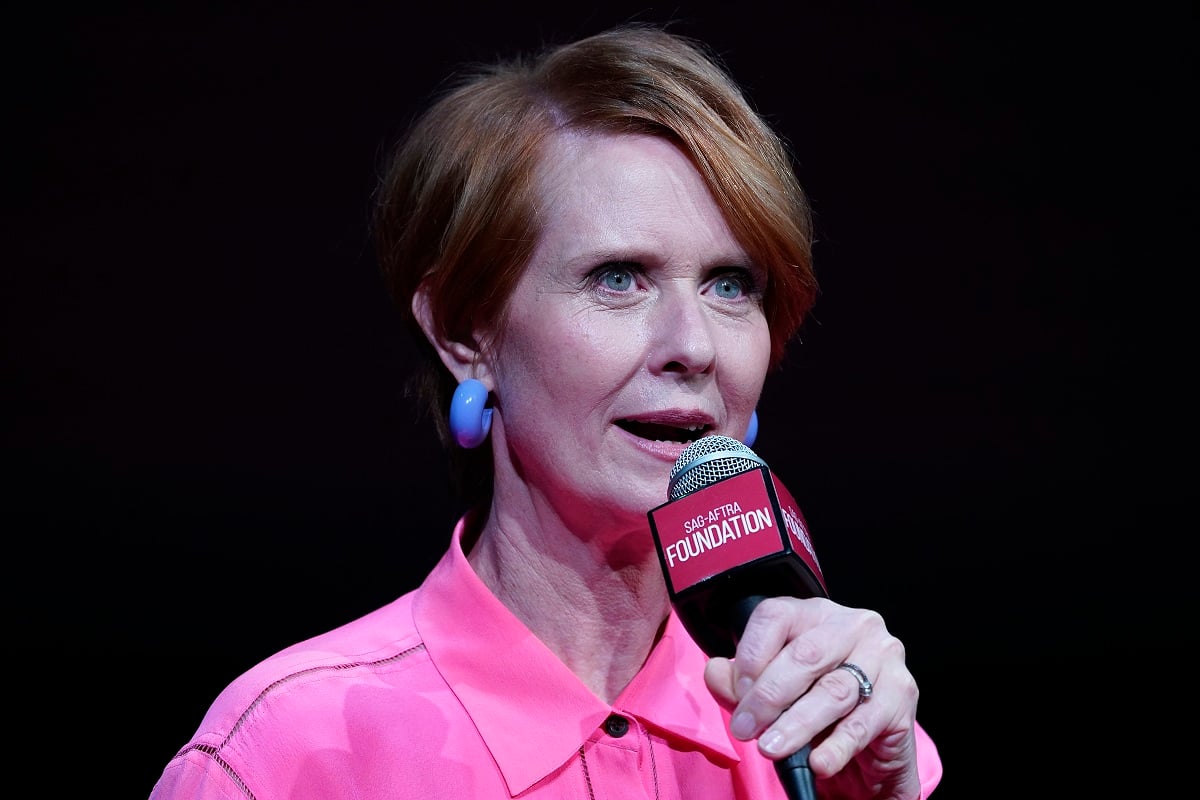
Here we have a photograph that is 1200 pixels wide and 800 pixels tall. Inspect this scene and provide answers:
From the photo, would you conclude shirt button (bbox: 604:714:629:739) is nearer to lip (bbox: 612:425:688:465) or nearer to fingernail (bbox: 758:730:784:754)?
lip (bbox: 612:425:688:465)

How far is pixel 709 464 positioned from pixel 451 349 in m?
0.66

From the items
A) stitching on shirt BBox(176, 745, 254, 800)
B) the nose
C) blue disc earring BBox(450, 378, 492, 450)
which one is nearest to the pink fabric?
stitching on shirt BBox(176, 745, 254, 800)

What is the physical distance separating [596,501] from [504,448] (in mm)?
220

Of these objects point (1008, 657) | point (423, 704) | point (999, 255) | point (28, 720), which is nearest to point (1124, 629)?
point (1008, 657)

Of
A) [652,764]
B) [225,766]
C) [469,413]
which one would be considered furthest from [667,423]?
[225,766]

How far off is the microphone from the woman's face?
1.17 feet

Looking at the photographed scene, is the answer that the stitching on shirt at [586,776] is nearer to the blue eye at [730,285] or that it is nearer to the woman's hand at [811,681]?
the woman's hand at [811,681]

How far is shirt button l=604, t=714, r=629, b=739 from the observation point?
159 centimetres

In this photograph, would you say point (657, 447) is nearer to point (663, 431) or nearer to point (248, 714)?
point (663, 431)

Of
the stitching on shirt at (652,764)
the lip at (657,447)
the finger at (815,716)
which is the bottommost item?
the stitching on shirt at (652,764)

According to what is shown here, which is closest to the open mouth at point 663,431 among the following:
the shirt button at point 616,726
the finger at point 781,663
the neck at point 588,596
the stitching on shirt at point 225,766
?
the neck at point 588,596

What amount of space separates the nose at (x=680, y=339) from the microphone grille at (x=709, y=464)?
0.24 m

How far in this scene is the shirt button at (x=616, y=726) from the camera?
5.22ft

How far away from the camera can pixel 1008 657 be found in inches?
114
